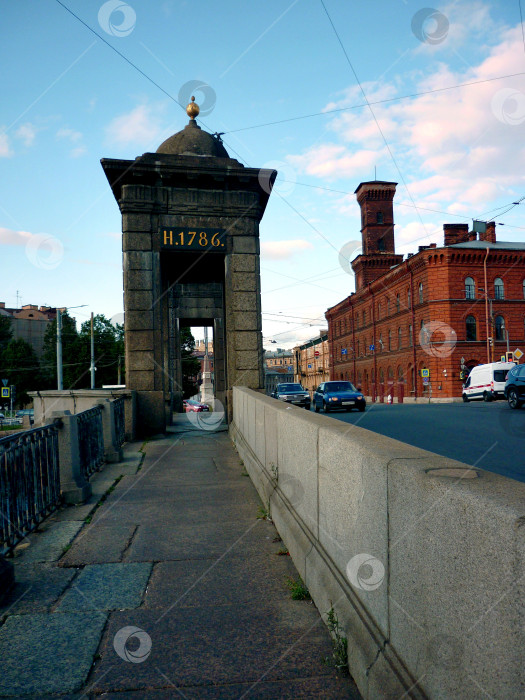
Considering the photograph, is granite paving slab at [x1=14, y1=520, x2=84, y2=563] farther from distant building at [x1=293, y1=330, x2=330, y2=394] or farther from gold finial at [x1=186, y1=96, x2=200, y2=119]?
distant building at [x1=293, y1=330, x2=330, y2=394]

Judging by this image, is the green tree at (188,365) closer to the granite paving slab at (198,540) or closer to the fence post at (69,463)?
the fence post at (69,463)

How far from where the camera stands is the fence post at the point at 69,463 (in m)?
6.92

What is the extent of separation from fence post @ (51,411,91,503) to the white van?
96.8 feet

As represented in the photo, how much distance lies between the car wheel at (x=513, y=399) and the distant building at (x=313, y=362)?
6633 centimetres

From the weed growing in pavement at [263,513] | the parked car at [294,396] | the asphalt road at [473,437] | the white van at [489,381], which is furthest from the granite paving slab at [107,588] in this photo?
the white van at [489,381]

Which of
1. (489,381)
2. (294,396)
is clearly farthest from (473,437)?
(489,381)

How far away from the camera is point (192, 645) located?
3.24 metres

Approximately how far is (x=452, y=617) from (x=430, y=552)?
0.73ft

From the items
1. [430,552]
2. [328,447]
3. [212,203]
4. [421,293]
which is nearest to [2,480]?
[328,447]

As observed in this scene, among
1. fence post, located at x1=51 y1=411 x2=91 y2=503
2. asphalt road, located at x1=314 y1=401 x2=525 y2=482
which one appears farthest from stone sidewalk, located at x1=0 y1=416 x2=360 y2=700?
asphalt road, located at x1=314 y1=401 x2=525 y2=482

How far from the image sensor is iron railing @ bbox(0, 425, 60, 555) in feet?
15.9

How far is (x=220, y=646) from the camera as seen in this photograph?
3223mm

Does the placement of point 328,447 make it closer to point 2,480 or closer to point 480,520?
point 480,520

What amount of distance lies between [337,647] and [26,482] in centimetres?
368
